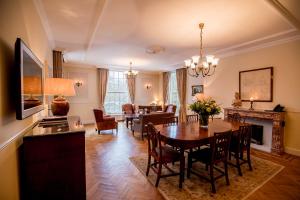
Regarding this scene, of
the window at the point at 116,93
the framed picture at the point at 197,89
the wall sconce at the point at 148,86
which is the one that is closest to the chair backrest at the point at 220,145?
the framed picture at the point at 197,89

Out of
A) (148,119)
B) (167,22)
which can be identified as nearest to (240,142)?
(167,22)

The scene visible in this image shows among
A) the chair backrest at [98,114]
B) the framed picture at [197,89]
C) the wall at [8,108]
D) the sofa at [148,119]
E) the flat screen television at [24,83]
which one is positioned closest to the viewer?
the wall at [8,108]

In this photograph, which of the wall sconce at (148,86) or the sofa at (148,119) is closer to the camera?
the sofa at (148,119)

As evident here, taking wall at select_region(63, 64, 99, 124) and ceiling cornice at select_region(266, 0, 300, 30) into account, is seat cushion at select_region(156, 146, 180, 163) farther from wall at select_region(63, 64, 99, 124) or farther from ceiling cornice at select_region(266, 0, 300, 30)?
wall at select_region(63, 64, 99, 124)

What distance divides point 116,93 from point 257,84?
614 cm

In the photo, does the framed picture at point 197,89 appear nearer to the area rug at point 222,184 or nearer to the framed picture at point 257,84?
the framed picture at point 257,84

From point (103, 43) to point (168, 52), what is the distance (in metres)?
2.02

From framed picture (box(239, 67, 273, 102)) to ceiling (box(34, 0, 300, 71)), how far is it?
74 cm

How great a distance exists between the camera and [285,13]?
8.68 ft

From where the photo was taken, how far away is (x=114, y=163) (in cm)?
338

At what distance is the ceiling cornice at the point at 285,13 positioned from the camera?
2.36 meters

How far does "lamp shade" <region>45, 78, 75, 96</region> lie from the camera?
2570mm

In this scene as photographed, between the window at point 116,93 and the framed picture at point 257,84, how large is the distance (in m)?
5.57

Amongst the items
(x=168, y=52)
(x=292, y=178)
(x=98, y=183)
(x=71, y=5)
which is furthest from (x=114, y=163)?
(x=168, y=52)
